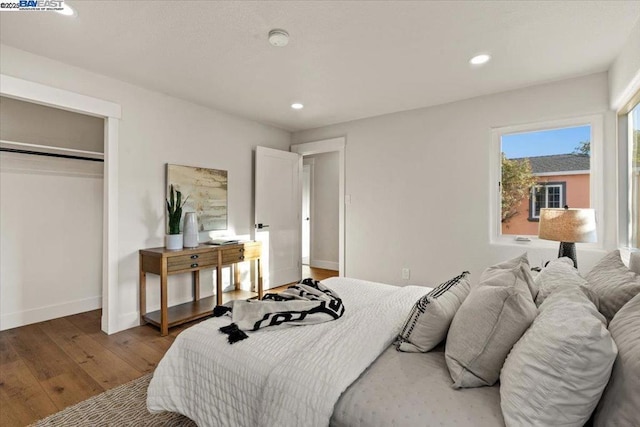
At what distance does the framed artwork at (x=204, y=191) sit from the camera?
3.48 meters

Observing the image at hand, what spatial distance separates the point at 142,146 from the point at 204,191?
802 mm

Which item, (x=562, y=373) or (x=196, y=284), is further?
(x=196, y=284)

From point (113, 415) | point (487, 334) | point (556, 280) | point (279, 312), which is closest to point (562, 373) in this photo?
point (487, 334)

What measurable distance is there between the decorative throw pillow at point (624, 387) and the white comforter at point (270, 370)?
0.72 metres

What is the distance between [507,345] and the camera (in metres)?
1.10

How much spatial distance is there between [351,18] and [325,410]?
7.08ft

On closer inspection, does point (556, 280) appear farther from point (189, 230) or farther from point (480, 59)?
point (189, 230)

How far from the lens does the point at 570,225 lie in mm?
2373

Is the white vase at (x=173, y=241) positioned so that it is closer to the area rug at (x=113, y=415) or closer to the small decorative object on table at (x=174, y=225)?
the small decorative object on table at (x=174, y=225)

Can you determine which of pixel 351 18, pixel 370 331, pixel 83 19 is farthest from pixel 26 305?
pixel 351 18

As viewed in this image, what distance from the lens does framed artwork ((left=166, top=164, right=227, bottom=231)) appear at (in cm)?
348

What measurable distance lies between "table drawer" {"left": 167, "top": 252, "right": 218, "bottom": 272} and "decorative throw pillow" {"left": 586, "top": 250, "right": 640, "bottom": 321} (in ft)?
10.0

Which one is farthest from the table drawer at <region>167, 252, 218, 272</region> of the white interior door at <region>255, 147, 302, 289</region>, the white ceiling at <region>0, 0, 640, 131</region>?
the white ceiling at <region>0, 0, 640, 131</region>

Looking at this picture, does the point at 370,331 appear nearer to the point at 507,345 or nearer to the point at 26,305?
the point at 507,345
